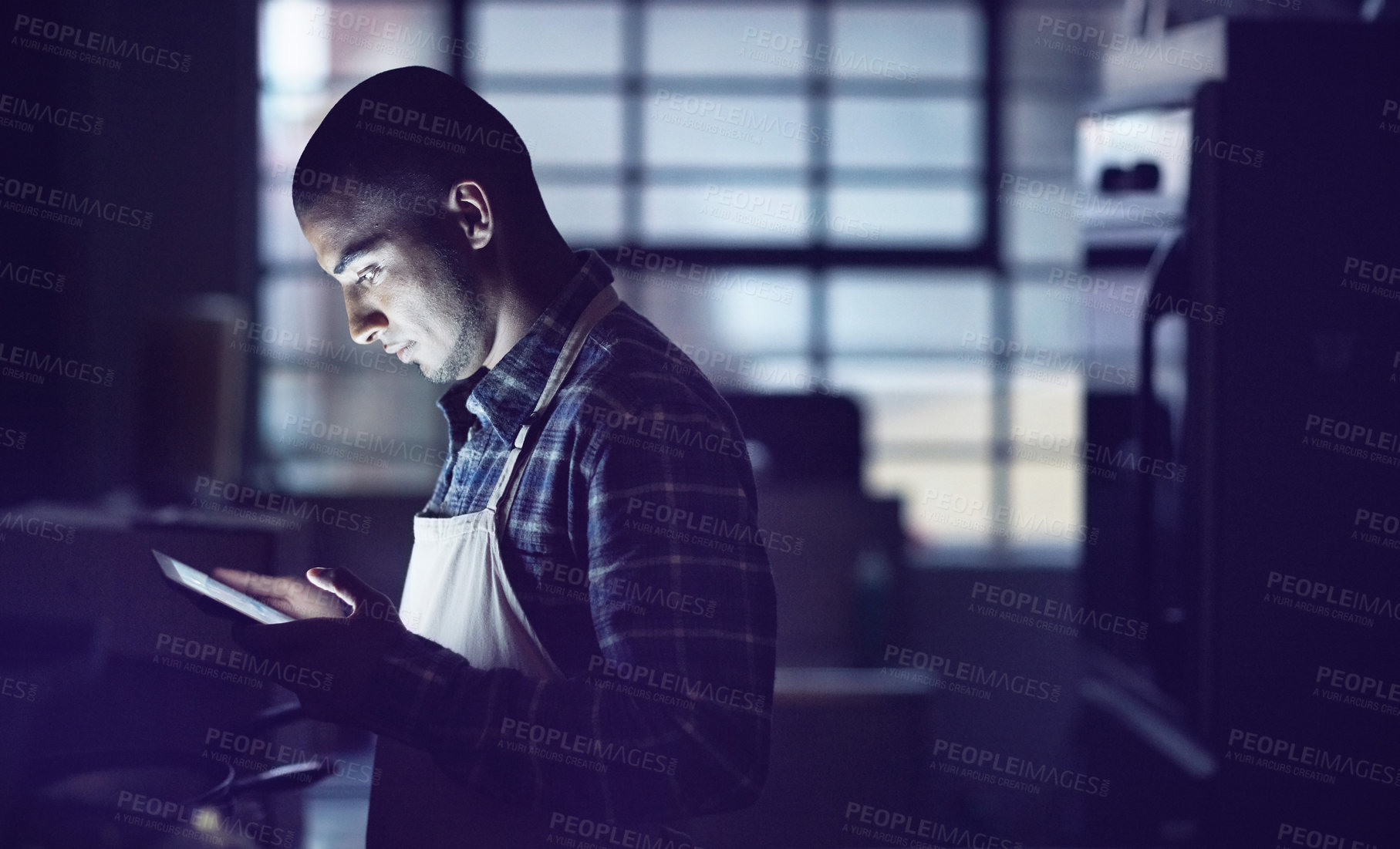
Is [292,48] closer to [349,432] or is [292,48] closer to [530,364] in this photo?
[349,432]

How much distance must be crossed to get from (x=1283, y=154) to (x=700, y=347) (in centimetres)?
209

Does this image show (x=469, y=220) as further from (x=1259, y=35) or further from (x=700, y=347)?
(x=700, y=347)

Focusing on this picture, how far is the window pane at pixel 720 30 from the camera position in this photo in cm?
364

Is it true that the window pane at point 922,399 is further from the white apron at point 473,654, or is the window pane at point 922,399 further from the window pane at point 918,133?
the white apron at point 473,654

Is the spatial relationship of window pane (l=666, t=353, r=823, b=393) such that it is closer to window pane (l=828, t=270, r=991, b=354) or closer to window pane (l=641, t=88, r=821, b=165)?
window pane (l=828, t=270, r=991, b=354)

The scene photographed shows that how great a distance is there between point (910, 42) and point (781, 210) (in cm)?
75

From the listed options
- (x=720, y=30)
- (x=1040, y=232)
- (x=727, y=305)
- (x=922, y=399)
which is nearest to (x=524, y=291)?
(x=727, y=305)

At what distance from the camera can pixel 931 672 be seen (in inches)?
129

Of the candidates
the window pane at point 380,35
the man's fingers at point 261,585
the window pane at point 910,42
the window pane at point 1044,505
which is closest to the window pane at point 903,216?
the window pane at point 910,42

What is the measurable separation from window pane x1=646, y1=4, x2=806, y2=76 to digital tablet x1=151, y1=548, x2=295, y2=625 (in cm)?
303

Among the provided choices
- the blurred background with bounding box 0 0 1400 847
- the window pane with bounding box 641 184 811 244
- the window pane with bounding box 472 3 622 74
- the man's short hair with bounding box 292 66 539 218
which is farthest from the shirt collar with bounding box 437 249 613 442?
the window pane with bounding box 472 3 622 74

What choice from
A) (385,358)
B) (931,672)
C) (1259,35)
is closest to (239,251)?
(385,358)

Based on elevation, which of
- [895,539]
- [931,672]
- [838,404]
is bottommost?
[931,672]

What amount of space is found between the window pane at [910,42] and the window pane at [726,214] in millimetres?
503
